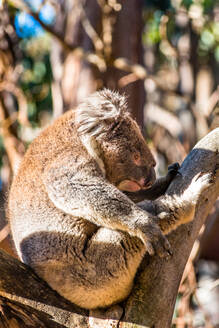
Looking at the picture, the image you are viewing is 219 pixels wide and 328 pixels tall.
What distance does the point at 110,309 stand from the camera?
2.99 m

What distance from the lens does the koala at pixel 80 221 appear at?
295cm


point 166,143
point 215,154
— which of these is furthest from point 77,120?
point 166,143

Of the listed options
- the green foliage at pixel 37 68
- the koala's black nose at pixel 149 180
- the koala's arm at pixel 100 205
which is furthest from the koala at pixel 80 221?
the green foliage at pixel 37 68

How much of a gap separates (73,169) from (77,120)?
1.47 feet

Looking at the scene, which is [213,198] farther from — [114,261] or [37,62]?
[37,62]

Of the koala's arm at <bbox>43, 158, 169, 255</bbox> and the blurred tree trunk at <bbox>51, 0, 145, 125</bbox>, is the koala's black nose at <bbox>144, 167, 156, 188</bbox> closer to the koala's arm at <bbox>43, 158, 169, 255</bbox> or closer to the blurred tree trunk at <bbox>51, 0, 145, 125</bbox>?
the koala's arm at <bbox>43, 158, 169, 255</bbox>

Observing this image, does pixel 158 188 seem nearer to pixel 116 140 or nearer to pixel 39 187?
pixel 116 140

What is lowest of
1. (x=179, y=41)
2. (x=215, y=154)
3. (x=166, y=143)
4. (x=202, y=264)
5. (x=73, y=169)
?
(x=202, y=264)

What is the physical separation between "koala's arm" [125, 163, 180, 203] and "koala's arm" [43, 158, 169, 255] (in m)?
0.53

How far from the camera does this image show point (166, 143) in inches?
396

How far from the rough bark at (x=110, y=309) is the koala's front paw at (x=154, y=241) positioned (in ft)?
0.42

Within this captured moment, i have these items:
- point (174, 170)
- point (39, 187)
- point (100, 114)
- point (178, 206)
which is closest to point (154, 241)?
point (178, 206)

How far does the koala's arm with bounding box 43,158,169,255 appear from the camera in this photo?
2900 mm

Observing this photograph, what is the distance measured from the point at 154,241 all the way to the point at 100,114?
1.02 meters
